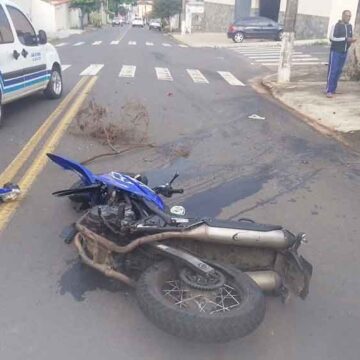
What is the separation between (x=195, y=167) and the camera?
6.66 metres

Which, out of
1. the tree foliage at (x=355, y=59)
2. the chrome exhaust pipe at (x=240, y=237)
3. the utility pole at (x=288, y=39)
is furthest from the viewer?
the tree foliage at (x=355, y=59)

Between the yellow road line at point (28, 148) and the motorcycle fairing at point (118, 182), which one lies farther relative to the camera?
the yellow road line at point (28, 148)

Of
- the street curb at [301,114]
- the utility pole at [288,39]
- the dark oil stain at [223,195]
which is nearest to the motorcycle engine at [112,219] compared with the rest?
the dark oil stain at [223,195]

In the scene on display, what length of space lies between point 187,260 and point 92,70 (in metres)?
13.9

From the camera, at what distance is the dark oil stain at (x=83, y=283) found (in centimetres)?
364

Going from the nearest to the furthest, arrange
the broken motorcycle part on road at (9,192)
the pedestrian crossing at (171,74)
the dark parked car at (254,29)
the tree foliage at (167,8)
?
the broken motorcycle part on road at (9,192) < the pedestrian crossing at (171,74) < the dark parked car at (254,29) < the tree foliage at (167,8)

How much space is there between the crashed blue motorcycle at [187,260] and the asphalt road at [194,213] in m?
0.24

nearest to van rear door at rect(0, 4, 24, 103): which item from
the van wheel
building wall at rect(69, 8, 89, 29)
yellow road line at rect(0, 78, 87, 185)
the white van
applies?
the white van

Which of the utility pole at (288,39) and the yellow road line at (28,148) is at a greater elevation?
the utility pole at (288,39)

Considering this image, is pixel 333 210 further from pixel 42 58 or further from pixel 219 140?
pixel 42 58

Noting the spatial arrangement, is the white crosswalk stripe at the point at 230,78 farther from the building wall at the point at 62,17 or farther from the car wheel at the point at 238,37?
the building wall at the point at 62,17

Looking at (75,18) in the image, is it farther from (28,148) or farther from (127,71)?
(28,148)

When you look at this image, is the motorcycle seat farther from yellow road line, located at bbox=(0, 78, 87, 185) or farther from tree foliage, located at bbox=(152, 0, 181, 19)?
tree foliage, located at bbox=(152, 0, 181, 19)

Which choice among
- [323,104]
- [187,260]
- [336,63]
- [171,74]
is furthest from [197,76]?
[187,260]
